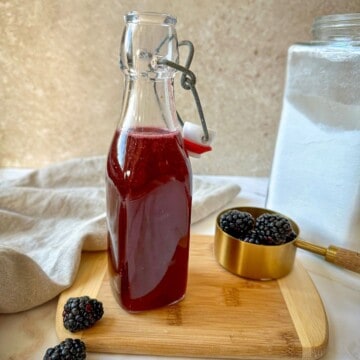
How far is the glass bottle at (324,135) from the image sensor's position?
1.57ft

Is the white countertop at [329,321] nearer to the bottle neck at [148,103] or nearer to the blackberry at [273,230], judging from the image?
the blackberry at [273,230]

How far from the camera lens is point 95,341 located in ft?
1.18

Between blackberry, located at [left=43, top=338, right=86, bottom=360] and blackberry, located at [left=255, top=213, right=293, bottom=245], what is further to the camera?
blackberry, located at [left=255, top=213, right=293, bottom=245]

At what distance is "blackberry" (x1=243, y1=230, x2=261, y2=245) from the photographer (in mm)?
463

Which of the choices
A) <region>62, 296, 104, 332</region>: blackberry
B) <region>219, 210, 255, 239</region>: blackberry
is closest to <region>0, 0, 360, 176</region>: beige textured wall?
<region>219, 210, 255, 239</region>: blackberry

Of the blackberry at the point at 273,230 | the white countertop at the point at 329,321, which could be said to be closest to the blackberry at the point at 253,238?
the blackberry at the point at 273,230

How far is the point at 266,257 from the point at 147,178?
199 millimetres

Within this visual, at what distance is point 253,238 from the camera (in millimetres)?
466

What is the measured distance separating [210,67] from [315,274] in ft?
1.40

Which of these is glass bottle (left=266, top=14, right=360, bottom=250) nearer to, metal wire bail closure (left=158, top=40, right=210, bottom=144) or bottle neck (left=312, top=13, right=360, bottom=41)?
bottle neck (left=312, top=13, right=360, bottom=41)

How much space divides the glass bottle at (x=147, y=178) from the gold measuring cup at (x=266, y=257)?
84mm

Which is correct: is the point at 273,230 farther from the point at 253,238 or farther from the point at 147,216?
the point at 147,216

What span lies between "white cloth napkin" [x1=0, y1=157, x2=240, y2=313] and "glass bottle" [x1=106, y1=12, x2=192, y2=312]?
0.09m

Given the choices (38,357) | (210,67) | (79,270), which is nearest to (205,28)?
(210,67)
